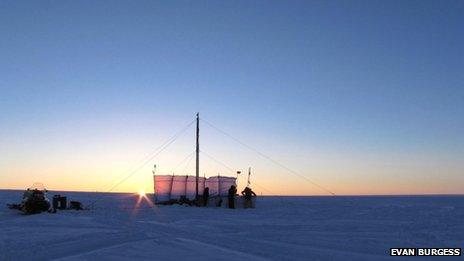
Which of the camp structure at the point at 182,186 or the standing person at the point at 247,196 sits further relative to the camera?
the camp structure at the point at 182,186

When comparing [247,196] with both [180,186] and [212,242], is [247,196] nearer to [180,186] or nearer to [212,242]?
[180,186]

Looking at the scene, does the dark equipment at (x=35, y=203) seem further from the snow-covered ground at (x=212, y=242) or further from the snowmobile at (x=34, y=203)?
the snow-covered ground at (x=212, y=242)

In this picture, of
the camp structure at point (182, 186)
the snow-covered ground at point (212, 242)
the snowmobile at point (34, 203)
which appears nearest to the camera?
the snow-covered ground at point (212, 242)

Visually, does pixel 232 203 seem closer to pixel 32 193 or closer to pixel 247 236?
pixel 32 193

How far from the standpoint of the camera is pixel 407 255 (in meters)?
13.6

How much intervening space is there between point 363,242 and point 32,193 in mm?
25483

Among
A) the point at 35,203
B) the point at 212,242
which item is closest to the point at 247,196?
the point at 35,203

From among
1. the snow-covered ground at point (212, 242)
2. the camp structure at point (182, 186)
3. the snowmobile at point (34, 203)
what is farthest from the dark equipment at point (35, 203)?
the camp structure at point (182, 186)

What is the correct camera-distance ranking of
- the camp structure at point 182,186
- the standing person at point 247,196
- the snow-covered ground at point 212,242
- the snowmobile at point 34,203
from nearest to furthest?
1. the snow-covered ground at point 212,242
2. the snowmobile at point 34,203
3. the standing person at point 247,196
4. the camp structure at point 182,186

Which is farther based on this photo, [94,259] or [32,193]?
[32,193]

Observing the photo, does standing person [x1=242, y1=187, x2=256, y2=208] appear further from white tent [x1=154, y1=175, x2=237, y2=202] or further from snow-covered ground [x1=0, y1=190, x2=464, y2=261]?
snow-covered ground [x1=0, y1=190, x2=464, y2=261]

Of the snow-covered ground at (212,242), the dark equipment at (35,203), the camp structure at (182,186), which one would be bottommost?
the snow-covered ground at (212,242)

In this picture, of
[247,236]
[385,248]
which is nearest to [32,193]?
[247,236]

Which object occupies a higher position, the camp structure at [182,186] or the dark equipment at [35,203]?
the camp structure at [182,186]
